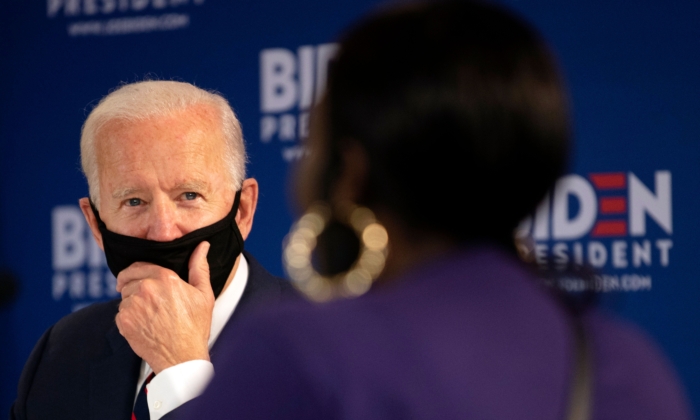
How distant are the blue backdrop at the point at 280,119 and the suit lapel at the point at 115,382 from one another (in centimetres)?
142

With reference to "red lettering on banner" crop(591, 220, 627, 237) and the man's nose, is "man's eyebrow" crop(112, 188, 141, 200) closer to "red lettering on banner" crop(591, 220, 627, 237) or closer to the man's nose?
the man's nose

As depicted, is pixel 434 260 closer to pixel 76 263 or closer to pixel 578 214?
pixel 578 214

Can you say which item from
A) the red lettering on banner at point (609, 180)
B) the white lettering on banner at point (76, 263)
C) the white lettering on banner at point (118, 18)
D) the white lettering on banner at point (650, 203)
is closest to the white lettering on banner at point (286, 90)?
the white lettering on banner at point (118, 18)

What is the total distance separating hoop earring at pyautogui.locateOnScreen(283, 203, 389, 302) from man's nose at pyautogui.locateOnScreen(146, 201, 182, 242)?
109cm

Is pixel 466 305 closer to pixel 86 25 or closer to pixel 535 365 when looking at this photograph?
pixel 535 365

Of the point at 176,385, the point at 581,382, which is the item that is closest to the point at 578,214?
the point at 176,385

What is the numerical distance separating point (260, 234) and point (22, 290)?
115 cm

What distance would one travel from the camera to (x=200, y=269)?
70.6 inches

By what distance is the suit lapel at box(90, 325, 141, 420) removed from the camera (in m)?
1.85

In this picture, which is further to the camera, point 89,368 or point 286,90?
point 286,90

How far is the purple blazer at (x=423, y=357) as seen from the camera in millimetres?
685

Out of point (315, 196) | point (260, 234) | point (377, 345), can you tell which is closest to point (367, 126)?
point (315, 196)

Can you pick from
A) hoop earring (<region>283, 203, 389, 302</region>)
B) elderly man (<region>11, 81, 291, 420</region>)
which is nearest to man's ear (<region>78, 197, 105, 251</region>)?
elderly man (<region>11, 81, 291, 420</region>)

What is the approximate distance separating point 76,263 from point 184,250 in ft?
6.77
